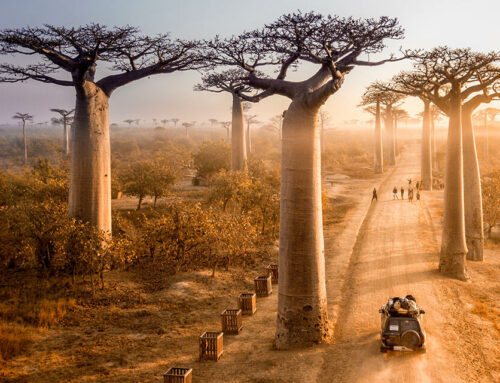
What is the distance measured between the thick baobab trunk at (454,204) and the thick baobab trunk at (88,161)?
36.3ft

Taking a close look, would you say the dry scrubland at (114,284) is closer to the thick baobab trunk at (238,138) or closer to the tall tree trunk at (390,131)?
the thick baobab trunk at (238,138)

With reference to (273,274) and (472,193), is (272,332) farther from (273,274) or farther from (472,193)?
(472,193)

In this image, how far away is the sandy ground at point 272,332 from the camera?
7660 millimetres

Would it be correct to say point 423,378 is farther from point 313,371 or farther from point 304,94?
point 304,94

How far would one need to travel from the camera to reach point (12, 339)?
28.0 ft

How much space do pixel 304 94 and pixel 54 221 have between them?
8496mm

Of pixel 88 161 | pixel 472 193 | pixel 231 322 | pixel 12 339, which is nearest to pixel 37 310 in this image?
pixel 12 339

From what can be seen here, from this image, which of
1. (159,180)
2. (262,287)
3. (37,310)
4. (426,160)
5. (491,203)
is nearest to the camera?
(37,310)

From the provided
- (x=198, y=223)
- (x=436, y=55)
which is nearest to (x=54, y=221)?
(x=198, y=223)

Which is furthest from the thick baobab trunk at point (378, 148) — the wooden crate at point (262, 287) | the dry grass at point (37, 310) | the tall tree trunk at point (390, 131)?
the dry grass at point (37, 310)

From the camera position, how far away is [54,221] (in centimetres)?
1240

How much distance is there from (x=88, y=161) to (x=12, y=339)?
5.66 metres

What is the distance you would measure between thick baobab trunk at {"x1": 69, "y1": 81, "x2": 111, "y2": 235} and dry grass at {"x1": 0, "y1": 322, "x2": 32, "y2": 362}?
403 cm

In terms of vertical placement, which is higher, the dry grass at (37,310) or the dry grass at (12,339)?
the dry grass at (37,310)
